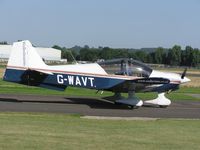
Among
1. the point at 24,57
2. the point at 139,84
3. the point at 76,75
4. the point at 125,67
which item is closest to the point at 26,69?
the point at 24,57

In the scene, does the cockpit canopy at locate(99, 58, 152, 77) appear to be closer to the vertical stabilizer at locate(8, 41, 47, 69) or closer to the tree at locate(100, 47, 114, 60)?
the vertical stabilizer at locate(8, 41, 47, 69)

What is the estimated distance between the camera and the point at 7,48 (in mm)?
167875

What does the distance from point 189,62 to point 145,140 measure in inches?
7564

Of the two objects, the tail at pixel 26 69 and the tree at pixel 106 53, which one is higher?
the tail at pixel 26 69

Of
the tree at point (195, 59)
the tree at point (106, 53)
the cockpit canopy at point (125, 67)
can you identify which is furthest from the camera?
the tree at point (195, 59)

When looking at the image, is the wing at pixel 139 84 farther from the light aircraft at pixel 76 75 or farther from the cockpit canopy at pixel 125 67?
the cockpit canopy at pixel 125 67

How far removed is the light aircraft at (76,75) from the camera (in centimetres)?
2030

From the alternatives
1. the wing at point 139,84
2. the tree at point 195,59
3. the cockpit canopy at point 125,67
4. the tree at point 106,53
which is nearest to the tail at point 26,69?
the cockpit canopy at point 125,67

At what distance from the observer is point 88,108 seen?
19266mm

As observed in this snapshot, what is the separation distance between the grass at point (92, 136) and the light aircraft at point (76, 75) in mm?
7941

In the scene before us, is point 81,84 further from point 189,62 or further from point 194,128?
point 189,62

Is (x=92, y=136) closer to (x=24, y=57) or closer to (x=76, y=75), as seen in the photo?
(x=76, y=75)

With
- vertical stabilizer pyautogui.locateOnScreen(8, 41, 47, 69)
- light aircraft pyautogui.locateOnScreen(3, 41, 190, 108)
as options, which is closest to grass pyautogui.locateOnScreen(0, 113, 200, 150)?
light aircraft pyautogui.locateOnScreen(3, 41, 190, 108)

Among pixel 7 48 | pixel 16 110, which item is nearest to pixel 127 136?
pixel 16 110
